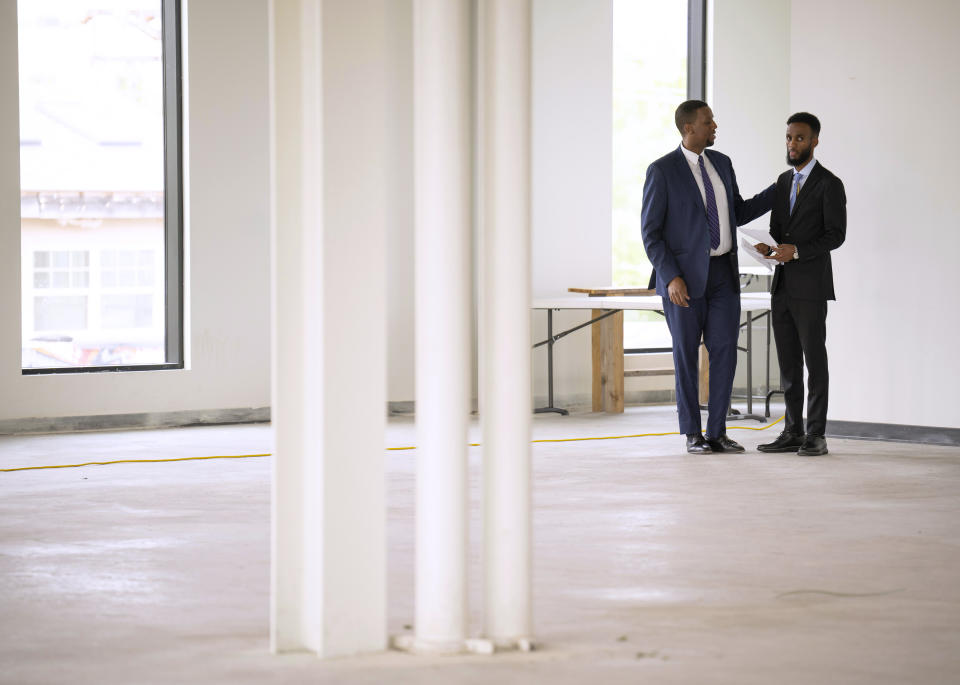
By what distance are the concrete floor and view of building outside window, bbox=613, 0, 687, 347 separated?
2.95 metres

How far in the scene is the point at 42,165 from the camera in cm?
668

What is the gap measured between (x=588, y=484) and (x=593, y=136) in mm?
3593

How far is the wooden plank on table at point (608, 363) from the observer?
741cm

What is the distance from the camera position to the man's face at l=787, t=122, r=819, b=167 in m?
5.42

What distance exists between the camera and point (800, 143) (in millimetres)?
5426

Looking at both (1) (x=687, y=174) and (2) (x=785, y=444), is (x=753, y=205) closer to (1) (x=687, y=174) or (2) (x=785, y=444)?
(1) (x=687, y=174)

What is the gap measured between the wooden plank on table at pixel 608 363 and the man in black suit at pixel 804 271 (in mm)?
1922

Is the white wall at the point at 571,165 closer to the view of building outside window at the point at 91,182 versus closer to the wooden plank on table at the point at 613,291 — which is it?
the wooden plank on table at the point at 613,291

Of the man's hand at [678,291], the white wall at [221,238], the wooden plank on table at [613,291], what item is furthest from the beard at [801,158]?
the white wall at [221,238]

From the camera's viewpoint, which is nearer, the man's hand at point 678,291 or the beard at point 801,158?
the man's hand at point 678,291

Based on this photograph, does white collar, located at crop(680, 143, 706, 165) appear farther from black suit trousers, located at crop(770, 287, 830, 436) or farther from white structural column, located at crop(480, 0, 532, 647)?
white structural column, located at crop(480, 0, 532, 647)

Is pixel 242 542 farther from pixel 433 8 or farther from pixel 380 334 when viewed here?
pixel 433 8

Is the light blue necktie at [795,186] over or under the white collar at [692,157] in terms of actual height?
under

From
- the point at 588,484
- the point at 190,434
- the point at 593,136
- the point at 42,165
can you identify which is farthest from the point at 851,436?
the point at 42,165
